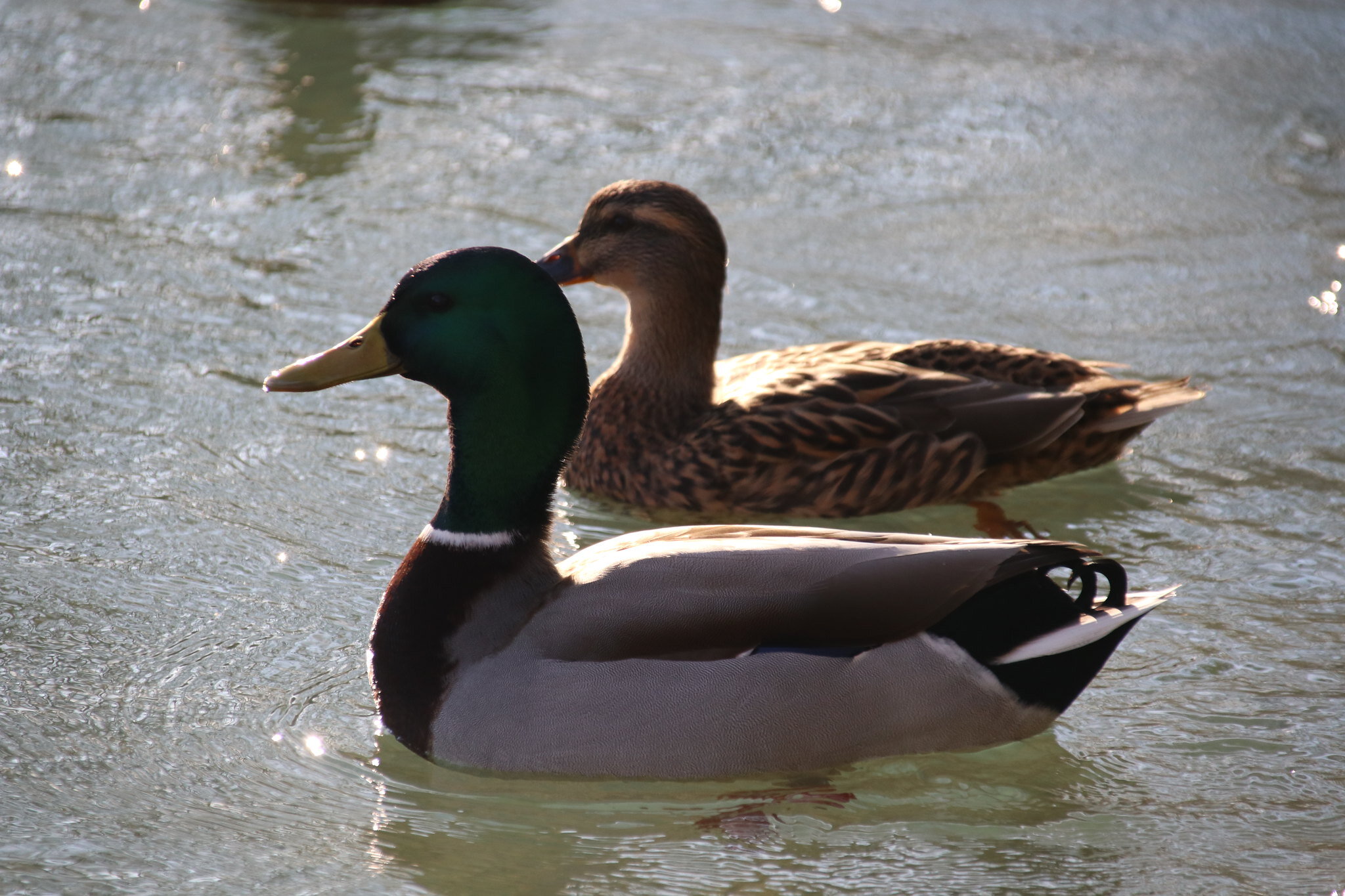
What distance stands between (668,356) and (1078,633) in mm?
2288

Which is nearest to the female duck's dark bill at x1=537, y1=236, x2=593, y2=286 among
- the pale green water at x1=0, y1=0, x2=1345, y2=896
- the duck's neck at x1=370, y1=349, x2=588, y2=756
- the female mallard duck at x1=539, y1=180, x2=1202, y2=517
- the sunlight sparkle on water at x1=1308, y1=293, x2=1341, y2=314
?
the female mallard duck at x1=539, y1=180, x2=1202, y2=517

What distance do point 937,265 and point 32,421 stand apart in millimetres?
4060

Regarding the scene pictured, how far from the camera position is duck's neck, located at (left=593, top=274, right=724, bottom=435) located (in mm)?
5762

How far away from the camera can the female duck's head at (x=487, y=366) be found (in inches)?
159

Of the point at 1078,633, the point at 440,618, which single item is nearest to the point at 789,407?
the point at 1078,633

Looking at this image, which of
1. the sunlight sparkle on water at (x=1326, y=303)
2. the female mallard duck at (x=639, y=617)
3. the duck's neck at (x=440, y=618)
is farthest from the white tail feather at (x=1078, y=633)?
the sunlight sparkle on water at (x=1326, y=303)

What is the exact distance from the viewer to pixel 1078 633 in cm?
396

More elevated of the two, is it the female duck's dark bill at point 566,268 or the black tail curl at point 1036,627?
the female duck's dark bill at point 566,268

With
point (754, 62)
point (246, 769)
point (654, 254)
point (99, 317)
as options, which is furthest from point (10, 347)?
point (754, 62)

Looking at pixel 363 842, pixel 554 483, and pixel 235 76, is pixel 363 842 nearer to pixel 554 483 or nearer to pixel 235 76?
pixel 554 483

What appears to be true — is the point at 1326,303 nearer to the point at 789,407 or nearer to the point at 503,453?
the point at 789,407

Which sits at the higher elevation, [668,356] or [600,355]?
[668,356]

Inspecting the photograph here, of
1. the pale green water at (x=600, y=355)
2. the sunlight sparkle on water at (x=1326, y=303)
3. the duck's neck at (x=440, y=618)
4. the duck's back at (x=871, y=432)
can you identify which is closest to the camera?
the pale green water at (x=600, y=355)

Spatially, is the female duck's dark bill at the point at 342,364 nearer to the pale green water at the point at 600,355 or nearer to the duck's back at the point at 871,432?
the pale green water at the point at 600,355
